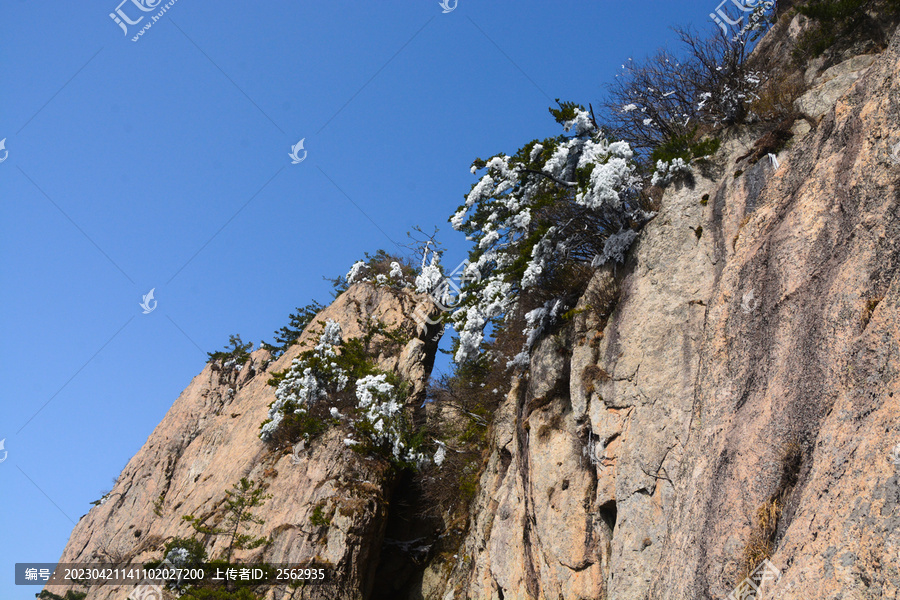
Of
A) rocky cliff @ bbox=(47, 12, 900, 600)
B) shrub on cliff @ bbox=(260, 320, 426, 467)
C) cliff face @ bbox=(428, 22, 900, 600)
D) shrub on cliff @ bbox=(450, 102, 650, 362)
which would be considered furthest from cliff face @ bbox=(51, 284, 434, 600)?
shrub on cliff @ bbox=(450, 102, 650, 362)

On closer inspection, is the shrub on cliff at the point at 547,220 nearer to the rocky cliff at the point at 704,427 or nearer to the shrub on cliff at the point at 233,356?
the rocky cliff at the point at 704,427

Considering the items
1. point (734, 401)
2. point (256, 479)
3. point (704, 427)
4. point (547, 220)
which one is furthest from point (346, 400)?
point (734, 401)

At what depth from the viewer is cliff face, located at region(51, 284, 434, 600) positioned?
15.2 metres

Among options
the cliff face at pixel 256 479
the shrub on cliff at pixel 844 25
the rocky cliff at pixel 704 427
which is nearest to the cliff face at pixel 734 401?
the rocky cliff at pixel 704 427

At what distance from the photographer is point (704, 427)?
7.25 meters

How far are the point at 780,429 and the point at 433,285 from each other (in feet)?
54.2

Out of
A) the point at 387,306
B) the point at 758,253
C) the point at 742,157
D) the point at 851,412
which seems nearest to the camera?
the point at 851,412

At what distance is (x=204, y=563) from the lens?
15102 mm

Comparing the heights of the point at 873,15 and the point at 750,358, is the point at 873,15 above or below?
above

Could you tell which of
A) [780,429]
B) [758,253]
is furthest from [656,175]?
[780,429]

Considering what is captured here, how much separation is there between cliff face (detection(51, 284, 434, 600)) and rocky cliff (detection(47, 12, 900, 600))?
0.08m

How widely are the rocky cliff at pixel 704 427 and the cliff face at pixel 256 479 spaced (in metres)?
0.08

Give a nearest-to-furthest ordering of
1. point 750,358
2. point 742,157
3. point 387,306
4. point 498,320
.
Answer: point 750,358 → point 742,157 → point 498,320 → point 387,306

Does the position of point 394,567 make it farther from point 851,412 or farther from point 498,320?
point 851,412
